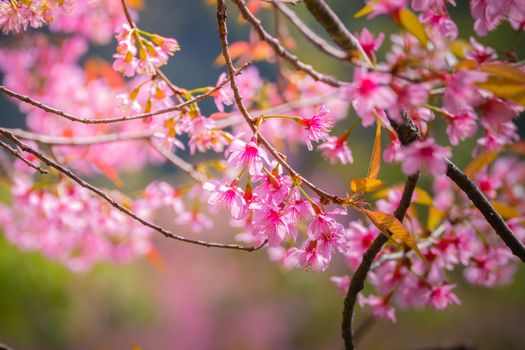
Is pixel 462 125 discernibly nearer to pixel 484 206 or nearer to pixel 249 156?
pixel 484 206

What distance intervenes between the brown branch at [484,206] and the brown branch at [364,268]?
0.04 m

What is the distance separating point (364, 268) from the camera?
445 mm

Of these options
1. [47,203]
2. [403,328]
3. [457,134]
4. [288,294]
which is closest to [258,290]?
[288,294]

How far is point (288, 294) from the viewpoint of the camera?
125 inches

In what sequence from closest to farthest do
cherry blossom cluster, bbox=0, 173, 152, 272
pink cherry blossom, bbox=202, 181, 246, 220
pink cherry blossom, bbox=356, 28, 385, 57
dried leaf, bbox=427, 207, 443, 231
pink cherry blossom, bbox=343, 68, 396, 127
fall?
pink cherry blossom, bbox=343, 68, 396, 127 < pink cherry blossom, bbox=202, 181, 246, 220 < pink cherry blossom, bbox=356, 28, 385, 57 < dried leaf, bbox=427, 207, 443, 231 < cherry blossom cluster, bbox=0, 173, 152, 272

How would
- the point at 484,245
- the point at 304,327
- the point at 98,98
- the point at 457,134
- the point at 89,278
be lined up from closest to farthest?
the point at 457,134 → the point at 484,245 → the point at 98,98 → the point at 89,278 → the point at 304,327

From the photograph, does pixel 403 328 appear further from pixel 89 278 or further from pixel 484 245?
pixel 484 245

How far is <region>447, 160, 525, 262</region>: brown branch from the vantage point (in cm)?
41

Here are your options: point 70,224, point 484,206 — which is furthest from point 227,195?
point 70,224

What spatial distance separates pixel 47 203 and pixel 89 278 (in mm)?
2155

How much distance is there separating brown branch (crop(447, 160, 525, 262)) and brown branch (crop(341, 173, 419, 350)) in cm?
4

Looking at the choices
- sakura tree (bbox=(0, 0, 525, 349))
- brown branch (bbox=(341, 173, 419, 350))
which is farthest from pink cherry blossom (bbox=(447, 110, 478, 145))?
brown branch (bbox=(341, 173, 419, 350))

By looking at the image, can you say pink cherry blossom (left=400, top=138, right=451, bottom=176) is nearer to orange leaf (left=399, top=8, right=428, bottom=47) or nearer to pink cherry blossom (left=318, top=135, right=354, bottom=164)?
orange leaf (left=399, top=8, right=428, bottom=47)

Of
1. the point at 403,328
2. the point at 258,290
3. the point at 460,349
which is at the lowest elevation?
the point at 460,349
